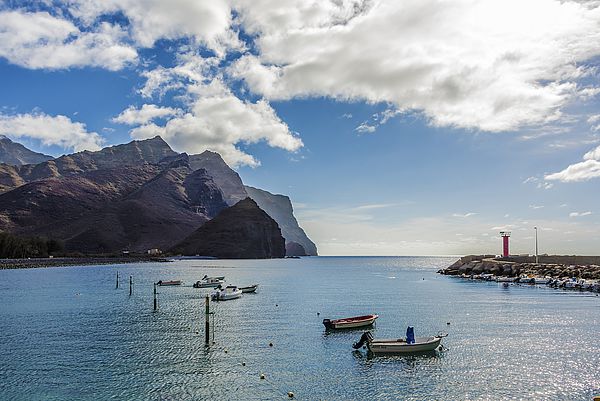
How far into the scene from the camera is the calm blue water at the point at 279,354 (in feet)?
121

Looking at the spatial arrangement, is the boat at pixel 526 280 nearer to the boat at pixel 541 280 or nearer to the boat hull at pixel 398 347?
the boat at pixel 541 280

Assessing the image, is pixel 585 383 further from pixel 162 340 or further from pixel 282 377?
pixel 162 340

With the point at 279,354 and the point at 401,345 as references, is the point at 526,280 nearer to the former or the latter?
the point at 401,345

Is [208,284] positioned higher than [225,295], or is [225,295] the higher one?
[225,295]

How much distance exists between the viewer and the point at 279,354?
157 ft

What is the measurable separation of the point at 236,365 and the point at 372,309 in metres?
45.4

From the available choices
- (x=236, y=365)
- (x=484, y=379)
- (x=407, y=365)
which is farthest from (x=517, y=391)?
(x=236, y=365)

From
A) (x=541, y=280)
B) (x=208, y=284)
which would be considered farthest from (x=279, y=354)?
(x=541, y=280)

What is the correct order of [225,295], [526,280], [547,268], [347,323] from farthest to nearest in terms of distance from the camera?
[547,268] < [526,280] < [225,295] < [347,323]

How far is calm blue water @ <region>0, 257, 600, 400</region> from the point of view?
36.8 meters

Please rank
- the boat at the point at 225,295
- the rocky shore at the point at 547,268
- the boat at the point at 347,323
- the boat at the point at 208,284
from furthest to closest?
the rocky shore at the point at 547,268
the boat at the point at 208,284
the boat at the point at 225,295
the boat at the point at 347,323

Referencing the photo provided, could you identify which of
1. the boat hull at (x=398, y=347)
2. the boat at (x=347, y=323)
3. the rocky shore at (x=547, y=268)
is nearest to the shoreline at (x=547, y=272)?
the rocky shore at (x=547, y=268)

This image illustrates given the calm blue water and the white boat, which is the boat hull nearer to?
the white boat

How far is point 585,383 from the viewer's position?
39031 millimetres
